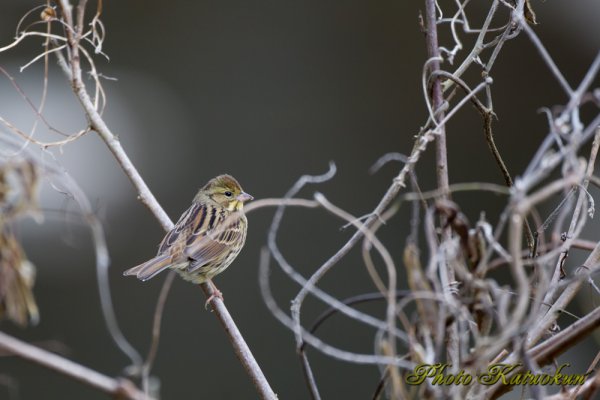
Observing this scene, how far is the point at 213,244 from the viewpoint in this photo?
4660 millimetres

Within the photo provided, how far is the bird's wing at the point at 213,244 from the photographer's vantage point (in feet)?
14.7

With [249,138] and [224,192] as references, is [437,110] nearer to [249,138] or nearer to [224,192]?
[224,192]

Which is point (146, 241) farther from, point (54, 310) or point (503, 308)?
point (503, 308)

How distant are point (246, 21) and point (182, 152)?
1.30 metres

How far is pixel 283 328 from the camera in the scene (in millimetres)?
6820

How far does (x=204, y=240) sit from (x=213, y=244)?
155mm

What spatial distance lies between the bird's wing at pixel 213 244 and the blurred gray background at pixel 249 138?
189cm

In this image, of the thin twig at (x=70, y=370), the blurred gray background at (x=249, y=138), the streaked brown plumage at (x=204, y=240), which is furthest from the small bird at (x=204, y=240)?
the thin twig at (x=70, y=370)

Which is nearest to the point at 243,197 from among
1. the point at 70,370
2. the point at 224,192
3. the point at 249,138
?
the point at 224,192

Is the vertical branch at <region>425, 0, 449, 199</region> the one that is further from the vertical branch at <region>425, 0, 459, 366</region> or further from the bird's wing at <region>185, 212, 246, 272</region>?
the bird's wing at <region>185, 212, 246, 272</region>

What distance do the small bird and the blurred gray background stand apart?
1.82m

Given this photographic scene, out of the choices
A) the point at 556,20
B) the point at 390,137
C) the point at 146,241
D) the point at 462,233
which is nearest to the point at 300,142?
the point at 390,137

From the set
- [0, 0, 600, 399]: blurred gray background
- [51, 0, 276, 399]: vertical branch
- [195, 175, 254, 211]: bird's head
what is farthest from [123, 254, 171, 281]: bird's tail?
[0, 0, 600, 399]: blurred gray background

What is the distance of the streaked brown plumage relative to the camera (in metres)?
4.41
